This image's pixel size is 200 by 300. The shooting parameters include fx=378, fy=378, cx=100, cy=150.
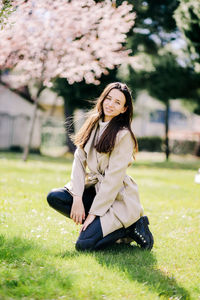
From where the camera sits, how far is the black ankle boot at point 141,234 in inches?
141

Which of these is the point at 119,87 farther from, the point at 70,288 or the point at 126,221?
the point at 70,288

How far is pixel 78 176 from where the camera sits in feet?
12.0

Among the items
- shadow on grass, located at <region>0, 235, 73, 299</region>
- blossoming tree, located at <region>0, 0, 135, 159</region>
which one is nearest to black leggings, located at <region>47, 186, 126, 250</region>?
shadow on grass, located at <region>0, 235, 73, 299</region>

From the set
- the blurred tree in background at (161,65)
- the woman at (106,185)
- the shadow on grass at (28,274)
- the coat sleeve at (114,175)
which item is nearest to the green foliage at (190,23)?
the blurred tree in background at (161,65)

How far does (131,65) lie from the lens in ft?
48.7

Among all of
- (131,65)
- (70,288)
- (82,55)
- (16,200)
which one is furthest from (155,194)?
(131,65)

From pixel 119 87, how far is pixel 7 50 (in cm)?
775

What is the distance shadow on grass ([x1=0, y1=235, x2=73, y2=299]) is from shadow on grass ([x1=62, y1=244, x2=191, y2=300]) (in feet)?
Answer: 1.02

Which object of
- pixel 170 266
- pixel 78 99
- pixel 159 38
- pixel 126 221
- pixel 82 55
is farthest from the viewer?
pixel 78 99

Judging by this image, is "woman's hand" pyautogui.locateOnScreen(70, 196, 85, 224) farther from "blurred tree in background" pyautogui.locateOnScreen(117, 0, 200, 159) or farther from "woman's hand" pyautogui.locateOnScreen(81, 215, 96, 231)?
"blurred tree in background" pyautogui.locateOnScreen(117, 0, 200, 159)

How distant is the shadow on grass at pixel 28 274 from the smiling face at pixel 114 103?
143cm

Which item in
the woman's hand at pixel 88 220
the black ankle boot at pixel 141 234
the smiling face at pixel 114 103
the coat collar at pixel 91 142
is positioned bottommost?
the black ankle boot at pixel 141 234

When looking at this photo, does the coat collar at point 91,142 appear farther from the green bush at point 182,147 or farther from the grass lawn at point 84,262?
the green bush at point 182,147

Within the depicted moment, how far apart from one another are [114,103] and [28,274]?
1744mm
